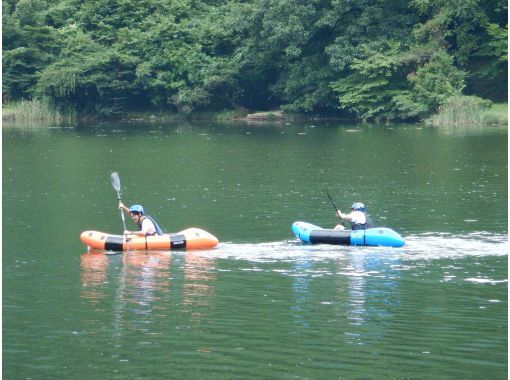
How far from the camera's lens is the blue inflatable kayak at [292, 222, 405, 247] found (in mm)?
22891

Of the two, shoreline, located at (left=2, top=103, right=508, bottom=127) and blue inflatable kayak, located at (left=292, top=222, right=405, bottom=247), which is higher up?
shoreline, located at (left=2, top=103, right=508, bottom=127)

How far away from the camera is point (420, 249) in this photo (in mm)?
22719

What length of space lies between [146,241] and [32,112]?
43.4 meters

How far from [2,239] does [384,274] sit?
8.28 metres

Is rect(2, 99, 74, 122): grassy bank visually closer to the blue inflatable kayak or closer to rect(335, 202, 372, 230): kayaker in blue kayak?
the blue inflatable kayak

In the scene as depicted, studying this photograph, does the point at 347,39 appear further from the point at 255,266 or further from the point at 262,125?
the point at 255,266

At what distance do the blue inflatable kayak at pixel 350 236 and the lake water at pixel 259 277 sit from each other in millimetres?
301

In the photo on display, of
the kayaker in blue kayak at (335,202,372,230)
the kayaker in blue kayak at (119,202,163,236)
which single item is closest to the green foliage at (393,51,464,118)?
the kayaker in blue kayak at (335,202,372,230)

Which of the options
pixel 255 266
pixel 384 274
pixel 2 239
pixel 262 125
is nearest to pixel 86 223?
pixel 2 239

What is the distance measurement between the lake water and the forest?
756 inches

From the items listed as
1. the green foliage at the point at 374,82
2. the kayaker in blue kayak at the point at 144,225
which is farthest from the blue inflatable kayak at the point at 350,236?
the green foliage at the point at 374,82

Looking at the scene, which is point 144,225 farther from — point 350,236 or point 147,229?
point 350,236

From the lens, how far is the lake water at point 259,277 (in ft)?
49.5

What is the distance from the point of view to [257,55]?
207 feet
